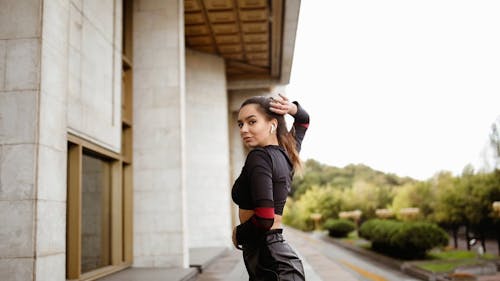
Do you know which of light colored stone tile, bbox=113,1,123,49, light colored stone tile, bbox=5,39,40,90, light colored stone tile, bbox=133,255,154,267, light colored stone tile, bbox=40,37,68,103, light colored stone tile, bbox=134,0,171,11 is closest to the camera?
light colored stone tile, bbox=5,39,40,90

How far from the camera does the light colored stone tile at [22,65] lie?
19.2ft

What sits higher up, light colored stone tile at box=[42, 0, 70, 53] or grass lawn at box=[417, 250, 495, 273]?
light colored stone tile at box=[42, 0, 70, 53]

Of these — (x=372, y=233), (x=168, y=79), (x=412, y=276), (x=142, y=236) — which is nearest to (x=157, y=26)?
(x=168, y=79)

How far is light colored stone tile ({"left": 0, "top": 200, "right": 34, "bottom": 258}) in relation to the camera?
5551 mm

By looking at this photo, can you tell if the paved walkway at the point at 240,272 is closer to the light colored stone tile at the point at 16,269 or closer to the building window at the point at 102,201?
the building window at the point at 102,201

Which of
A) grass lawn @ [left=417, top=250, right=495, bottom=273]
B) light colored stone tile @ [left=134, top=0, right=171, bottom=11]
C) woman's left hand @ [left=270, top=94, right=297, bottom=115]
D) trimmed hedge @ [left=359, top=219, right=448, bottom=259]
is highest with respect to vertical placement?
light colored stone tile @ [left=134, top=0, right=171, bottom=11]

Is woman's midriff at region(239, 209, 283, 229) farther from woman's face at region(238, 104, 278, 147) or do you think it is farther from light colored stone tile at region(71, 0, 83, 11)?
light colored stone tile at region(71, 0, 83, 11)

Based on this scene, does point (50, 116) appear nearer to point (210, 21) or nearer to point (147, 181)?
point (147, 181)

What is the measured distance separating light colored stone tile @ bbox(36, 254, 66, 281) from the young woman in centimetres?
425

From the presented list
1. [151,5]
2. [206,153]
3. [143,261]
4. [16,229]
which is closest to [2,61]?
[16,229]

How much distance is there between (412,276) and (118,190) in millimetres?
11277

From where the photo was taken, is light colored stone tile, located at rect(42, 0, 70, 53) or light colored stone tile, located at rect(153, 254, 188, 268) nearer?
light colored stone tile, located at rect(42, 0, 70, 53)

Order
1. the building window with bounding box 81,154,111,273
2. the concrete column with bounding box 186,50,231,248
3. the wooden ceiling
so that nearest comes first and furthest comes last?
the building window with bounding box 81,154,111,273
the wooden ceiling
the concrete column with bounding box 186,50,231,248

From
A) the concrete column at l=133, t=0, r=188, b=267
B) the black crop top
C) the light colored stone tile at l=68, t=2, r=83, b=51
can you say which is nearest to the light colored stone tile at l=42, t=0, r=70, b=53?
the light colored stone tile at l=68, t=2, r=83, b=51
